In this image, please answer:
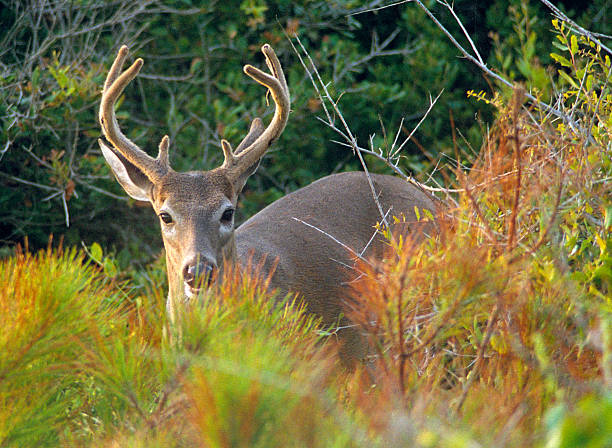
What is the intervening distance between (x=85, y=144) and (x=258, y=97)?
1534mm

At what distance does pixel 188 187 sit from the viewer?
4621mm

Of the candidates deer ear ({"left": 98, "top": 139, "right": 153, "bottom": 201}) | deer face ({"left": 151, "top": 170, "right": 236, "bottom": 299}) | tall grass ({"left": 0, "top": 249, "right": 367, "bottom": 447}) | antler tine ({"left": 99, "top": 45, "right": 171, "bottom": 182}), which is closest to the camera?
tall grass ({"left": 0, "top": 249, "right": 367, "bottom": 447})

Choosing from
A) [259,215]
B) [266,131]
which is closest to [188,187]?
[266,131]

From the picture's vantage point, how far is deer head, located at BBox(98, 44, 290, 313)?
4387 millimetres

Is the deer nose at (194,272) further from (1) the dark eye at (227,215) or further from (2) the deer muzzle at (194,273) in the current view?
(1) the dark eye at (227,215)

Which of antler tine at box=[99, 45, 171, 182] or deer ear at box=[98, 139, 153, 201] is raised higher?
antler tine at box=[99, 45, 171, 182]

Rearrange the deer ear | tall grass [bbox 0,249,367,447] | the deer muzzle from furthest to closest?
the deer ear, the deer muzzle, tall grass [bbox 0,249,367,447]

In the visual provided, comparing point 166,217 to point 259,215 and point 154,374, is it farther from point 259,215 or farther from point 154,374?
point 154,374

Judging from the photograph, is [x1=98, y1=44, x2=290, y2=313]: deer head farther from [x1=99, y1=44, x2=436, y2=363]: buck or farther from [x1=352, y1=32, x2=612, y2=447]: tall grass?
[x1=352, y1=32, x2=612, y2=447]: tall grass

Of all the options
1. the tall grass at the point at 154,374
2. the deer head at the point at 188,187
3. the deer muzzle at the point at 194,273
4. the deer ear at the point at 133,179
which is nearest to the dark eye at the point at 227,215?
the deer head at the point at 188,187

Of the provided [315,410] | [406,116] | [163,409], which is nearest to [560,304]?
[315,410]

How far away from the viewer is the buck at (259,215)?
176 inches

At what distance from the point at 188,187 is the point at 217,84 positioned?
2831 millimetres

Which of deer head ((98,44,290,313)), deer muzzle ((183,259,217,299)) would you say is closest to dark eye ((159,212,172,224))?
deer head ((98,44,290,313))
